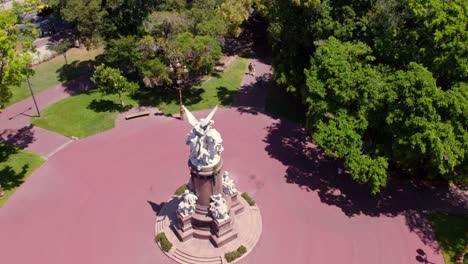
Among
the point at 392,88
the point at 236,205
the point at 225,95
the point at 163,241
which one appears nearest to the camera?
the point at 163,241

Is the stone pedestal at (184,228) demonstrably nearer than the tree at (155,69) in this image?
Yes

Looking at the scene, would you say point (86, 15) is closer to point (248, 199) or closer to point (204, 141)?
point (204, 141)

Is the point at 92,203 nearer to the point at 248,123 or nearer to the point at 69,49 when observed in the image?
the point at 248,123

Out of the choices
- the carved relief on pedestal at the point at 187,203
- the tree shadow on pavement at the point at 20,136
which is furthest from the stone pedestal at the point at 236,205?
the tree shadow on pavement at the point at 20,136

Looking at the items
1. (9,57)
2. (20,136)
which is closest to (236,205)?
(9,57)

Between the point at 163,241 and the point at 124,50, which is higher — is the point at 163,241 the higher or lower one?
the lower one

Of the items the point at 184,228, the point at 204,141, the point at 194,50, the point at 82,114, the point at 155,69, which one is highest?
the point at 194,50

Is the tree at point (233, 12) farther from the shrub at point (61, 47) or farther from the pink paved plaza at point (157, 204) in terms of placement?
the shrub at point (61, 47)
